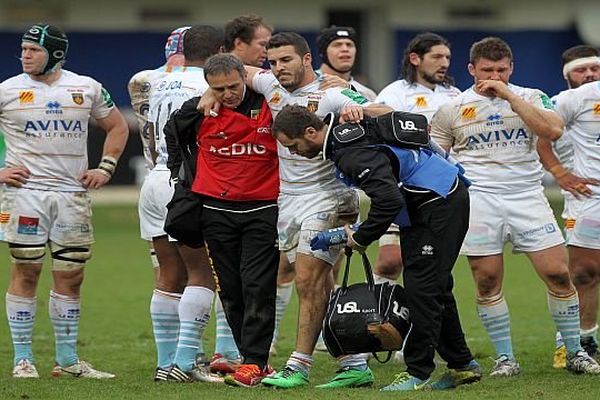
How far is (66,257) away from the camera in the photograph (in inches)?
391

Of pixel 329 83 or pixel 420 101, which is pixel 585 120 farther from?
pixel 329 83

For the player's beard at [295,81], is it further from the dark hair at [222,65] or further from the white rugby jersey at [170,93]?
the white rugby jersey at [170,93]

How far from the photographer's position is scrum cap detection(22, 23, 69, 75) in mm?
9820

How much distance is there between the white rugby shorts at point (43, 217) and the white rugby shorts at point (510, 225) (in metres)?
2.71

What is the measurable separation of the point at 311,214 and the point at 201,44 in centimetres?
160

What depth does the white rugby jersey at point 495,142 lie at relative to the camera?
9.62 metres

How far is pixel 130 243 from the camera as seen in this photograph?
22328 mm

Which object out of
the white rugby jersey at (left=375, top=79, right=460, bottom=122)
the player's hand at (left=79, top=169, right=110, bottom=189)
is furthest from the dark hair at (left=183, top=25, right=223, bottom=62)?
the white rugby jersey at (left=375, top=79, right=460, bottom=122)

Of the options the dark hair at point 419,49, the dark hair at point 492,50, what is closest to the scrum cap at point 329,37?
the dark hair at point 419,49

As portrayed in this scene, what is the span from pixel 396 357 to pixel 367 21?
1015 inches

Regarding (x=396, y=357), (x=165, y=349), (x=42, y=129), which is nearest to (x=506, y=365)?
(x=396, y=357)

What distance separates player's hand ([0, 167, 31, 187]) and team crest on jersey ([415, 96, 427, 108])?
10.1 feet

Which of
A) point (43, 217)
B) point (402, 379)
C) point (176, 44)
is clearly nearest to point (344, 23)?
point (176, 44)

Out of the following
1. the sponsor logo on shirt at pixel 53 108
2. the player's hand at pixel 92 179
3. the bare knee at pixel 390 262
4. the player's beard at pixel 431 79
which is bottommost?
the bare knee at pixel 390 262
